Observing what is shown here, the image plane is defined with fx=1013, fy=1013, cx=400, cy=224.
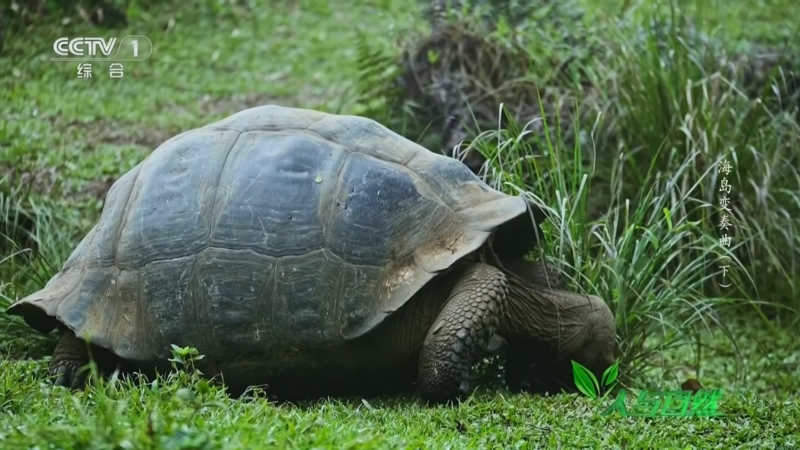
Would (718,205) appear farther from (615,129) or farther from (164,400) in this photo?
(164,400)

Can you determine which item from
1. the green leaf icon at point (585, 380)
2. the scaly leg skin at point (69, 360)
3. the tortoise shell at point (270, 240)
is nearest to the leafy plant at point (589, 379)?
the green leaf icon at point (585, 380)

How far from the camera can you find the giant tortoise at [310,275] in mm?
4031

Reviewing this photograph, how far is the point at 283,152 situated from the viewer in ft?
14.1

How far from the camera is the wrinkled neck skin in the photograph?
14.4 feet

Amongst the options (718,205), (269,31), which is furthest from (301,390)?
(269,31)

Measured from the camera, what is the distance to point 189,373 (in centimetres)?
400

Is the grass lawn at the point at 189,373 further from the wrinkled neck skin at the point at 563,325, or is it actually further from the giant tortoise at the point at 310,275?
the wrinkled neck skin at the point at 563,325

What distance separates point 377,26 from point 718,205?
4348 mm

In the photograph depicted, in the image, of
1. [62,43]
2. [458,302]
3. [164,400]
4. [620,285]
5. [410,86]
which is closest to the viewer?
[164,400]

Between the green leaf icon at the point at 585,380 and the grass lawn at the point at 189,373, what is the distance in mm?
88

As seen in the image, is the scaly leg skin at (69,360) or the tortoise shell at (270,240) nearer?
→ the tortoise shell at (270,240)

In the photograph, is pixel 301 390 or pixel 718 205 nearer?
pixel 301 390

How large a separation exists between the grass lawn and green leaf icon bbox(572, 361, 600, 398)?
0.29ft

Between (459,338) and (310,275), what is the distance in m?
0.64
